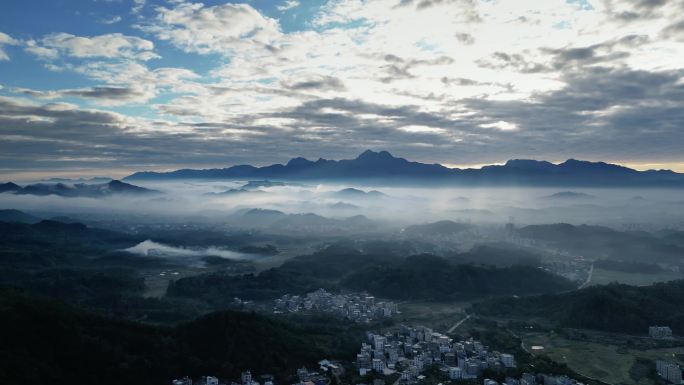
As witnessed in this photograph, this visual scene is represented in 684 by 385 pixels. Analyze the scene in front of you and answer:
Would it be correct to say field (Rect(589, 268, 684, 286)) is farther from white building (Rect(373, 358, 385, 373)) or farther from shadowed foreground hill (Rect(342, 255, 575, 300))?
white building (Rect(373, 358, 385, 373))

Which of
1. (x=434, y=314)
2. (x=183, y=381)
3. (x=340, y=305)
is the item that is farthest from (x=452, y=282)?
(x=183, y=381)

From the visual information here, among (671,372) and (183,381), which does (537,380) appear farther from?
(183,381)

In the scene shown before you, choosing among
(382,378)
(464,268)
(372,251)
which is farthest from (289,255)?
(382,378)

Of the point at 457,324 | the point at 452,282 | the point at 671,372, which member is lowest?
the point at 457,324

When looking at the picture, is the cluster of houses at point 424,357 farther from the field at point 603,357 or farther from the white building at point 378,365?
the field at point 603,357

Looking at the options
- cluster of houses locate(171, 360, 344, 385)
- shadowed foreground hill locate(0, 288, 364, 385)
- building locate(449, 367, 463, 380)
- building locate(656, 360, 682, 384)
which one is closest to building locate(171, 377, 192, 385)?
cluster of houses locate(171, 360, 344, 385)

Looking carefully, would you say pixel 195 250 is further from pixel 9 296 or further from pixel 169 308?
pixel 9 296
